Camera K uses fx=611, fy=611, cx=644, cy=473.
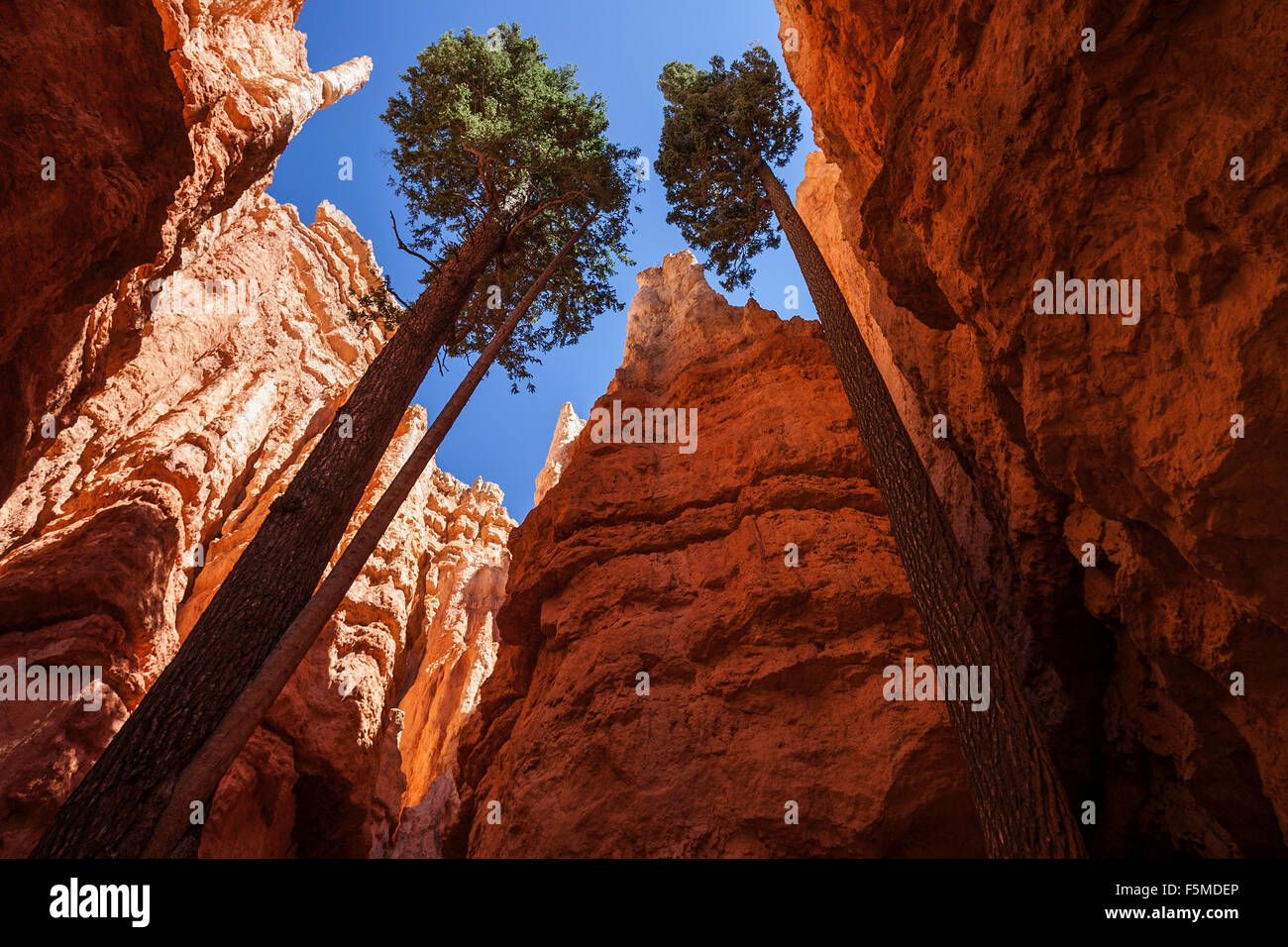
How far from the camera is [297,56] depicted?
17062mm

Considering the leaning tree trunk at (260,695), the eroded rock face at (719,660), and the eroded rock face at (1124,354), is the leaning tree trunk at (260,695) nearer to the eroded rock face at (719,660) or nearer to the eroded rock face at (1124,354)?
the eroded rock face at (719,660)

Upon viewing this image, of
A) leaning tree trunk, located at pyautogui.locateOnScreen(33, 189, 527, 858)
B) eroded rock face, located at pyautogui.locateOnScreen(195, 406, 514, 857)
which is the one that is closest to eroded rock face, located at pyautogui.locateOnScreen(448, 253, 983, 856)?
leaning tree trunk, located at pyautogui.locateOnScreen(33, 189, 527, 858)

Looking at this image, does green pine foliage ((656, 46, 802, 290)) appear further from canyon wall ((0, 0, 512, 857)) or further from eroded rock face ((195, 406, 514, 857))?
eroded rock face ((195, 406, 514, 857))

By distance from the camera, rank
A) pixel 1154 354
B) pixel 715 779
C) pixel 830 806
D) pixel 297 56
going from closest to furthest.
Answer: pixel 1154 354
pixel 830 806
pixel 715 779
pixel 297 56

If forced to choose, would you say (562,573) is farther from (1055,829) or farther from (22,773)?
(22,773)

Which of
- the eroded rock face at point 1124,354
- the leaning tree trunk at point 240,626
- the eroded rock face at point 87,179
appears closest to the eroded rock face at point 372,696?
the eroded rock face at point 87,179

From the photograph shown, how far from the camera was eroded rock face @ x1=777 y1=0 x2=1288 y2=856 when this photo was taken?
12.1 feet

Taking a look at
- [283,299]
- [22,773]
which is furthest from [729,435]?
[283,299]

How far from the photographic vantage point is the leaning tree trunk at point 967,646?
394 centimetres

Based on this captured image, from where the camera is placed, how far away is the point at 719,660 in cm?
789

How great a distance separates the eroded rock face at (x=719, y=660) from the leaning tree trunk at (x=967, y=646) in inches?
77.7

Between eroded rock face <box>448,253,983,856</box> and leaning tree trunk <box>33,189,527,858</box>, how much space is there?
3.58m

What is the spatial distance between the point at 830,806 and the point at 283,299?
24010mm

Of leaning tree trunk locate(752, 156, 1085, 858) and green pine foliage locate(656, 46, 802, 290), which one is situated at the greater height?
green pine foliage locate(656, 46, 802, 290)
